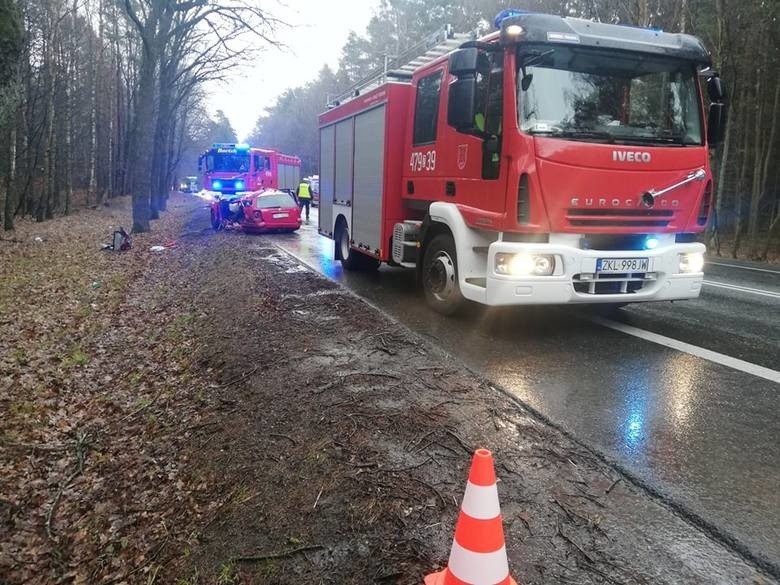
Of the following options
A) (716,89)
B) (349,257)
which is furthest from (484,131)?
(349,257)

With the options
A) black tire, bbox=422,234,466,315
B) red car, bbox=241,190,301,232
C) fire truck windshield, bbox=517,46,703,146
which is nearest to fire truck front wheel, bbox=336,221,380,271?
black tire, bbox=422,234,466,315

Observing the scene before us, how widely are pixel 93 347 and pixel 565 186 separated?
6394mm

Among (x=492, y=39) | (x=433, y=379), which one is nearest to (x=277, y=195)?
(x=492, y=39)

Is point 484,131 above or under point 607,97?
under

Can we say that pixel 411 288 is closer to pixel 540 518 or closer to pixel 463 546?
pixel 540 518

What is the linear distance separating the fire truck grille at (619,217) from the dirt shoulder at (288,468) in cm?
190

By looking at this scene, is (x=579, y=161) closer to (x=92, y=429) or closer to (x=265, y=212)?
(x=92, y=429)

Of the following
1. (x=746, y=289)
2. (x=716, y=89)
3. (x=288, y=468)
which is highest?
(x=716, y=89)

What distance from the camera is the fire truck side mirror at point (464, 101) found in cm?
586

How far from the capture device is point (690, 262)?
20.4 feet

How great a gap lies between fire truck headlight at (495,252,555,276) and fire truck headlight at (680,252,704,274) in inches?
63.4

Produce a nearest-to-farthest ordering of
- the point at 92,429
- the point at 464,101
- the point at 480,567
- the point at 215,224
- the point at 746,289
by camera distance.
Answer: the point at 480,567
the point at 92,429
the point at 464,101
the point at 746,289
the point at 215,224

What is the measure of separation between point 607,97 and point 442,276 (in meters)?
2.68

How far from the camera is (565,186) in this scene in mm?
5598
